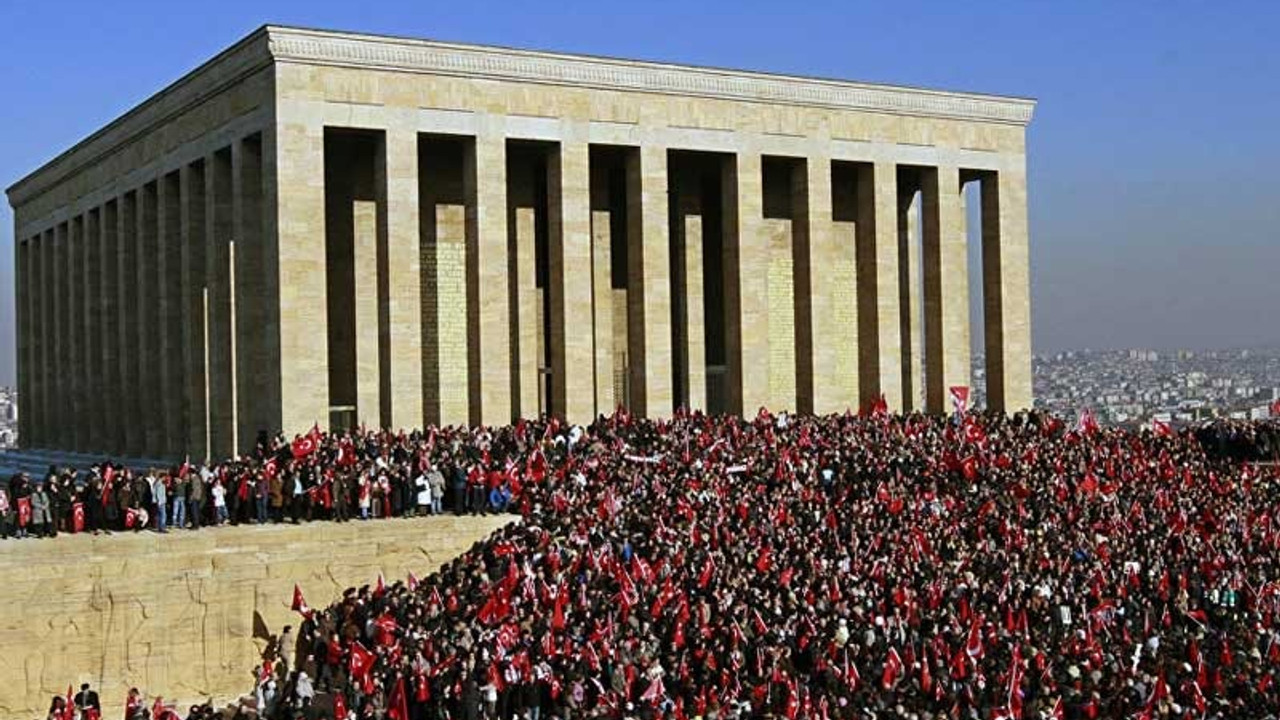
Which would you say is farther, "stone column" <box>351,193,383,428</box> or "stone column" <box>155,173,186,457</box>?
"stone column" <box>155,173,186,457</box>

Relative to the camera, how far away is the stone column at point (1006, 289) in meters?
50.6

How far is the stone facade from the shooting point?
40.7 meters

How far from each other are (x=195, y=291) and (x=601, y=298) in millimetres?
12066

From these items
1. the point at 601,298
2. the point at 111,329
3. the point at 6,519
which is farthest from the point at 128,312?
the point at 6,519

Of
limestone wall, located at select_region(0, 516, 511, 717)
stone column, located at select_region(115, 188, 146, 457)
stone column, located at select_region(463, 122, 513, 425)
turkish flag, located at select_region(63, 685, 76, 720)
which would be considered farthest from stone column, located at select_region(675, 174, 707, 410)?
turkish flag, located at select_region(63, 685, 76, 720)

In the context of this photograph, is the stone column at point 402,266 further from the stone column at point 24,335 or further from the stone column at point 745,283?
the stone column at point 24,335

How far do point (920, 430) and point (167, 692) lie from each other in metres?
19.2

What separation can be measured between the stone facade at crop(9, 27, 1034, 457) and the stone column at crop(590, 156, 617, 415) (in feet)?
0.29

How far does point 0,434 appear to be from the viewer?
139 m

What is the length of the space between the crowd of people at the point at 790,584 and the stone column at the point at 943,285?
12.6 m

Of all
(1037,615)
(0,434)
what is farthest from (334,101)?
(0,434)

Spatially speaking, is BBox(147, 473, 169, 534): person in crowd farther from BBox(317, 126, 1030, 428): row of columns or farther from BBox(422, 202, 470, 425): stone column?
BBox(422, 202, 470, 425): stone column

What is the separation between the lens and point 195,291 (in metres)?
47.0

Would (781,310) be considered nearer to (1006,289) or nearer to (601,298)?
(601,298)
